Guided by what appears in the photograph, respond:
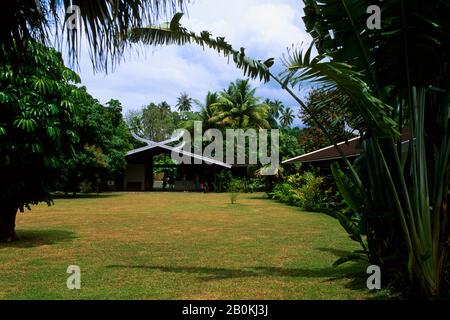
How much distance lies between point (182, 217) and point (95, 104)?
49.8 feet

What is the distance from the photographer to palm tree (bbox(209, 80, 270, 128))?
40438mm

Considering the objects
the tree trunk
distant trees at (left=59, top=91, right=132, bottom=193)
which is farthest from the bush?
the tree trunk

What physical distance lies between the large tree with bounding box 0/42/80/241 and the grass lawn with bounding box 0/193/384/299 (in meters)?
1.29

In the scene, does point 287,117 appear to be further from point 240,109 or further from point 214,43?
point 214,43

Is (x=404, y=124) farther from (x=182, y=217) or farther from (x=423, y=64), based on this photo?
(x=182, y=217)

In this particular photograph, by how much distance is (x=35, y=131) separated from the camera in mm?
8664

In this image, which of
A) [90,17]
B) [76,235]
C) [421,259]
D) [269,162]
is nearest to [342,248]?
[421,259]

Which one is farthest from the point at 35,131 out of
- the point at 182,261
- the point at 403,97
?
the point at 403,97

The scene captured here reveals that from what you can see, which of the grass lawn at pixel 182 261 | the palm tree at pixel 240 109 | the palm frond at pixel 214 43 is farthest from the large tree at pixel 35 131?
the palm tree at pixel 240 109

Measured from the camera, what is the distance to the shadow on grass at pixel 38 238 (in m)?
9.66

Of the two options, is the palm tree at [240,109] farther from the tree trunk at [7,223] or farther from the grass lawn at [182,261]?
the tree trunk at [7,223]

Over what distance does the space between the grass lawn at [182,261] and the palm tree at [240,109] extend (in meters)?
26.8

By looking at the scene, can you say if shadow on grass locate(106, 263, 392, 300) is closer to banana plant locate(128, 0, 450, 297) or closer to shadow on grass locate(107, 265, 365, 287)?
shadow on grass locate(107, 265, 365, 287)

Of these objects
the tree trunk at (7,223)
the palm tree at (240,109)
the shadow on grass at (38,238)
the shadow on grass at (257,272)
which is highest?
the palm tree at (240,109)
